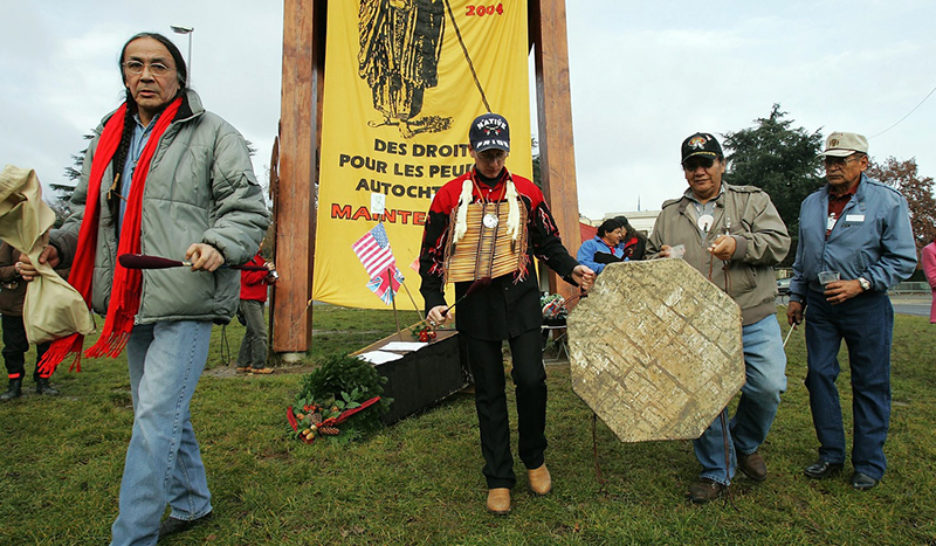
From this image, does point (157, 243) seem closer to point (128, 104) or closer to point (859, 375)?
point (128, 104)

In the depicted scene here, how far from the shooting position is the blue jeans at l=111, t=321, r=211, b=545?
237cm

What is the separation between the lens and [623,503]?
123 inches

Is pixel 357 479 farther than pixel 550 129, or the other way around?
pixel 550 129

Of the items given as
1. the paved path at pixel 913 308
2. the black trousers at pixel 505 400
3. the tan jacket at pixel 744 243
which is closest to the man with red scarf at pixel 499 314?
the black trousers at pixel 505 400

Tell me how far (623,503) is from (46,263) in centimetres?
307

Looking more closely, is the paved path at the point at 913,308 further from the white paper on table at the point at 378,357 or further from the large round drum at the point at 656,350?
the large round drum at the point at 656,350

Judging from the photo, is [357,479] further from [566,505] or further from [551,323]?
[551,323]

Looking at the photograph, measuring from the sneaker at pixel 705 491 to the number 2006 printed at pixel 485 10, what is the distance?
7.28 m

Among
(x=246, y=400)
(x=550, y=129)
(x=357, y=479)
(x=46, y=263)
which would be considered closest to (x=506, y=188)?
(x=357, y=479)

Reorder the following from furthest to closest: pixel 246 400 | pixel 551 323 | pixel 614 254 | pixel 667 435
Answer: pixel 551 323 → pixel 614 254 → pixel 246 400 → pixel 667 435

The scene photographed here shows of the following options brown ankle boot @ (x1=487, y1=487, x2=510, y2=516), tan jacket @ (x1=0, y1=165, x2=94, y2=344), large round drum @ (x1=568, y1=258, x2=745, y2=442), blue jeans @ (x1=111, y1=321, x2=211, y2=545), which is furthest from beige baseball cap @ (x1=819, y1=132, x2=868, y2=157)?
tan jacket @ (x1=0, y1=165, x2=94, y2=344)

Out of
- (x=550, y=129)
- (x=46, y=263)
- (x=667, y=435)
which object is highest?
(x=550, y=129)

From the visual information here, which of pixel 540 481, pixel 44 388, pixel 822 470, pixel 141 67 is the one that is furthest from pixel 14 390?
pixel 822 470

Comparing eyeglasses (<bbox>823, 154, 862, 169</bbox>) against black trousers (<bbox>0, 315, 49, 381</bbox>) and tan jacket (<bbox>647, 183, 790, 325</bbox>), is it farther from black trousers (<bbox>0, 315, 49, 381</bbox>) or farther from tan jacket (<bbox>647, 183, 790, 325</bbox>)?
black trousers (<bbox>0, 315, 49, 381</bbox>)
